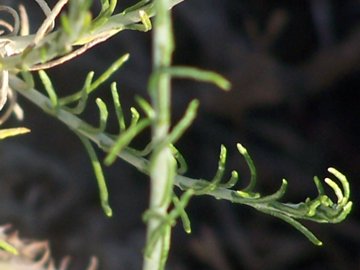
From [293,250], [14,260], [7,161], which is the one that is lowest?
[293,250]

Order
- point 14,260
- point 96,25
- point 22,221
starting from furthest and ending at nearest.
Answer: point 22,221 < point 14,260 < point 96,25

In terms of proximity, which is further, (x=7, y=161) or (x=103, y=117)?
(x=7, y=161)

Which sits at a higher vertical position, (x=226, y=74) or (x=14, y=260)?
(x=14, y=260)

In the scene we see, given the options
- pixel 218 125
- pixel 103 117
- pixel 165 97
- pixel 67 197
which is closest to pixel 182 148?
pixel 218 125

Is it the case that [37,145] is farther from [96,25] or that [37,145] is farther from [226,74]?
[96,25]
